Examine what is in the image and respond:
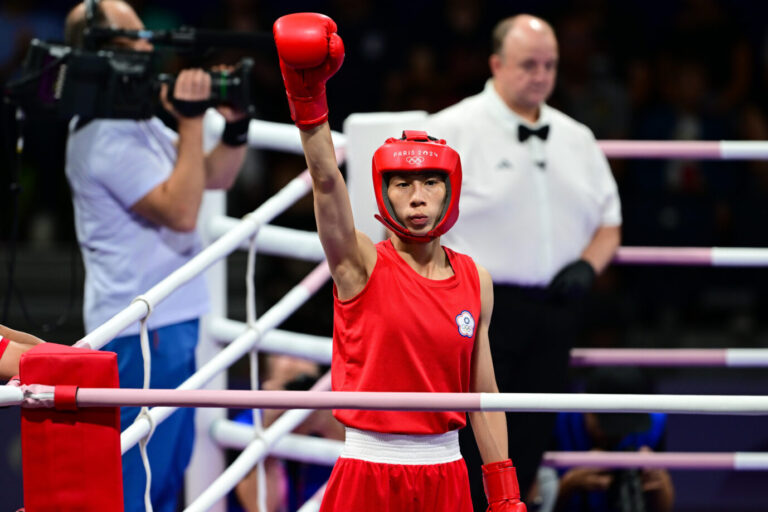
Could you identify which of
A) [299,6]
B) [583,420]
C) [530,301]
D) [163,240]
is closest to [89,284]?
[163,240]

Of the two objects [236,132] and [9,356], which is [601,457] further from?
[9,356]

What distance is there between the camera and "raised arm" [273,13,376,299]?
1756 mm

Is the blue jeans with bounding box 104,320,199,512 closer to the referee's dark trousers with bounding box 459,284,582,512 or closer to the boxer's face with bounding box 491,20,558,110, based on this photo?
the referee's dark trousers with bounding box 459,284,582,512

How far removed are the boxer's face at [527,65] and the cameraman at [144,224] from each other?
2.27 ft

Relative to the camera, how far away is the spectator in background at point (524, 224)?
2.83 meters

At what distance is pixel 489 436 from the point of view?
2066 millimetres

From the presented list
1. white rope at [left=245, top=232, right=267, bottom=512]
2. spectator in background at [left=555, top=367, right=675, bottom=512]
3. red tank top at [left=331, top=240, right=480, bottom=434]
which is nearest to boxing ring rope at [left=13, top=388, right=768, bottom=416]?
red tank top at [left=331, top=240, right=480, bottom=434]

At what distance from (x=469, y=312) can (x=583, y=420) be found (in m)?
1.42

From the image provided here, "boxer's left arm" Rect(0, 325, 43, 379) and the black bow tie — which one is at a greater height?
the black bow tie

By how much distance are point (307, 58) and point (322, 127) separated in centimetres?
13

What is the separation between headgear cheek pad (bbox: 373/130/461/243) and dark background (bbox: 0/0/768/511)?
6.59 ft

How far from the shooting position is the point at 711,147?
2881mm

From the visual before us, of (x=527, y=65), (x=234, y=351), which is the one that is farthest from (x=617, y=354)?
(x=234, y=351)

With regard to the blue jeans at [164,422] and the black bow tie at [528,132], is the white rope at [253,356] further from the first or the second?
the black bow tie at [528,132]
